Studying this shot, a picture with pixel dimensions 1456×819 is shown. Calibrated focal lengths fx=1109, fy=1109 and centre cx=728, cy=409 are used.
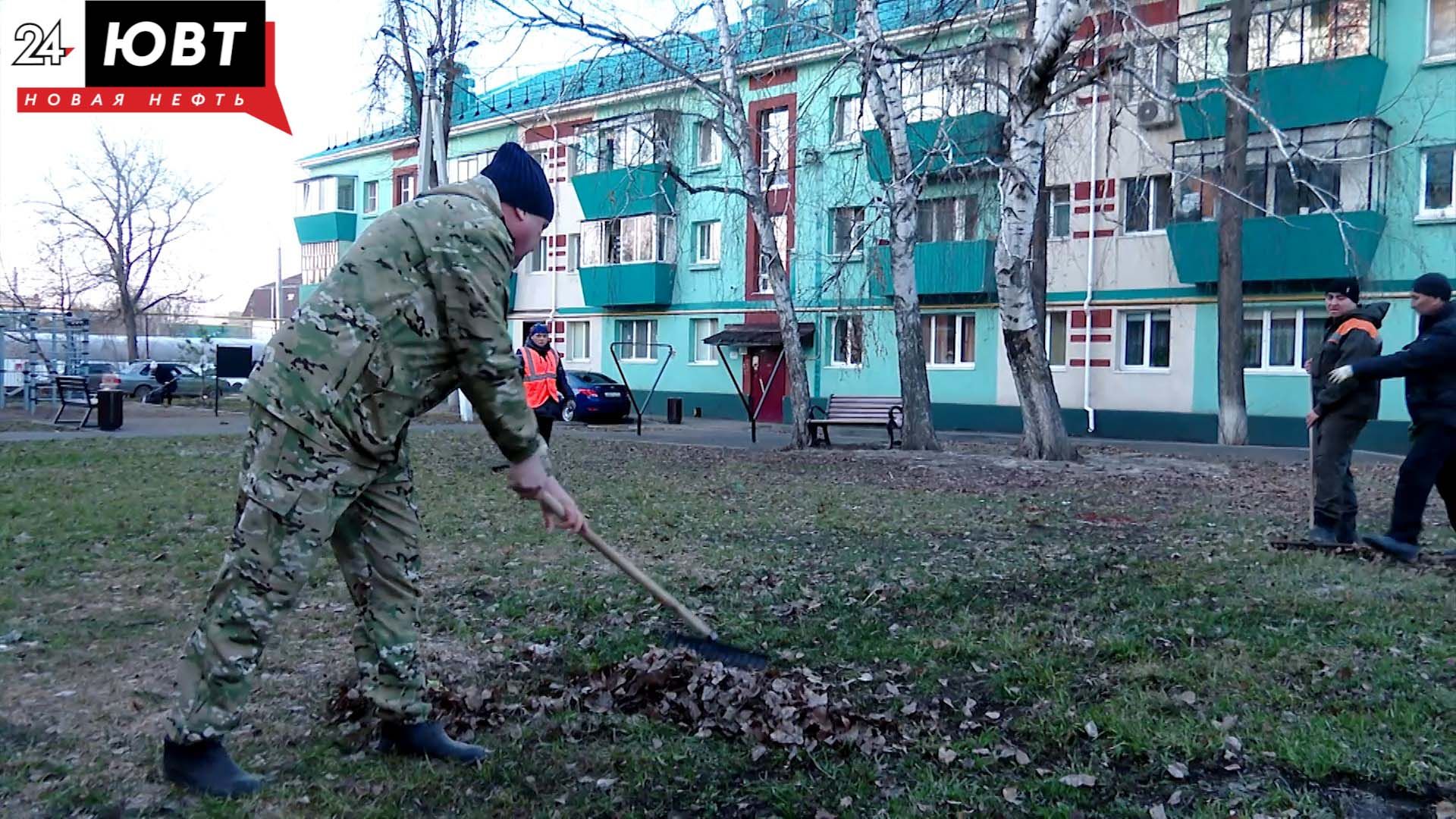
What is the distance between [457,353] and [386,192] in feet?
141

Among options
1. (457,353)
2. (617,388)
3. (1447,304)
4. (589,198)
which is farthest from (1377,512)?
(589,198)

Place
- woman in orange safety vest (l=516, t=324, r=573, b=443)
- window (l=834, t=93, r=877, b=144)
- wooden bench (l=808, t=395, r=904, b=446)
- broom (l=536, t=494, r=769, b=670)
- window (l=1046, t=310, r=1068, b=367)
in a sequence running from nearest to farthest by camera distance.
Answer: broom (l=536, t=494, r=769, b=670) < woman in orange safety vest (l=516, t=324, r=573, b=443) < wooden bench (l=808, t=395, r=904, b=446) < window (l=1046, t=310, r=1068, b=367) < window (l=834, t=93, r=877, b=144)

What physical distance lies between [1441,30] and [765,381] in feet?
57.2

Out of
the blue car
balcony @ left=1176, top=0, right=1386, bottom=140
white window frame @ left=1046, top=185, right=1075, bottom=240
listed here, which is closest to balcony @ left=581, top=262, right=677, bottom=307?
the blue car

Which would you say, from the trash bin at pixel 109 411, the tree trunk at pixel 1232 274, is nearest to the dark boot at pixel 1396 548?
the tree trunk at pixel 1232 274

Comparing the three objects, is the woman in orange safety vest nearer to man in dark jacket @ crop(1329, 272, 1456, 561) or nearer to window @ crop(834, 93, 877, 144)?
man in dark jacket @ crop(1329, 272, 1456, 561)

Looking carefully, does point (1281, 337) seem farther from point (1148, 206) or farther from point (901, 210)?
point (901, 210)

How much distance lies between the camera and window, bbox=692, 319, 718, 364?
32.8 meters

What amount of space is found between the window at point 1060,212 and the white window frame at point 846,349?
16.2ft

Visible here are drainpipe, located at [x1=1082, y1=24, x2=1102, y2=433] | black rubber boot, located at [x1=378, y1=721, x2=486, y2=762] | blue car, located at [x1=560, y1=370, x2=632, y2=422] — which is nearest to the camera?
black rubber boot, located at [x1=378, y1=721, x2=486, y2=762]

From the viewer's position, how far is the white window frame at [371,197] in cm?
4425

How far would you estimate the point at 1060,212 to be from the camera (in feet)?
84.7

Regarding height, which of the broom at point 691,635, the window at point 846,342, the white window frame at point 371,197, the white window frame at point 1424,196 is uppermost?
the white window frame at point 371,197

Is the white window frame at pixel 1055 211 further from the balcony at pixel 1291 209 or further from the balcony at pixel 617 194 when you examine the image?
the balcony at pixel 617 194
